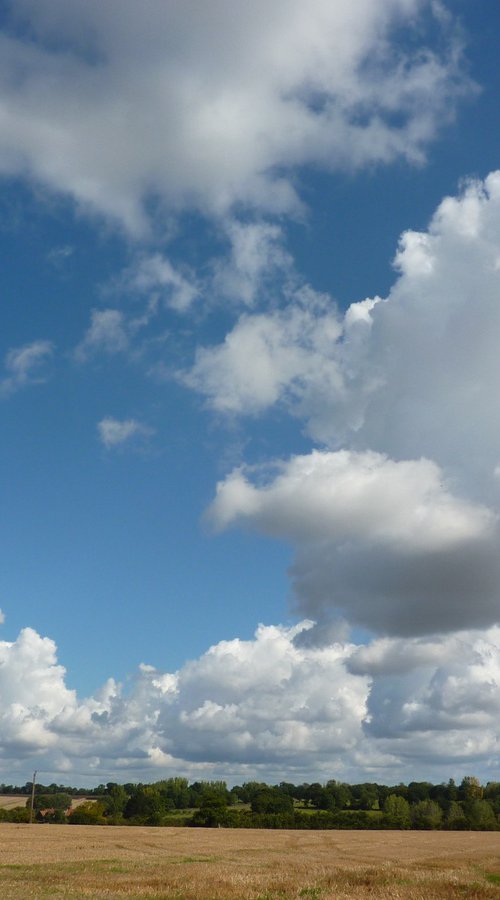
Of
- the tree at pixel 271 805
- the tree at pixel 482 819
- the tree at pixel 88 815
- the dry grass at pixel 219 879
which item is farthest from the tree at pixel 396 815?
the dry grass at pixel 219 879

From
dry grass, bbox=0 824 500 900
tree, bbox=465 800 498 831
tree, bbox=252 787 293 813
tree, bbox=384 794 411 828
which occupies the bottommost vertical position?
tree, bbox=465 800 498 831

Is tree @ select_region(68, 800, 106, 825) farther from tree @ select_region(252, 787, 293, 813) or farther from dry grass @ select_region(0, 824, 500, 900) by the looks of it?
dry grass @ select_region(0, 824, 500, 900)

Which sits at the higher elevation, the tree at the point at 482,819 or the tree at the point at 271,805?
the tree at the point at 271,805

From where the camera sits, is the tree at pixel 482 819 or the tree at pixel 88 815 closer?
the tree at pixel 88 815

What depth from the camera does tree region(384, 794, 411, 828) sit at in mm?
167500

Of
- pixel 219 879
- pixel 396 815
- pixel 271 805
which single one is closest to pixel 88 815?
pixel 271 805

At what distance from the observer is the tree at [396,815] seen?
16750cm

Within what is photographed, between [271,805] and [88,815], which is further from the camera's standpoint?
[271,805]

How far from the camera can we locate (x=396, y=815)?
17850 centimetres

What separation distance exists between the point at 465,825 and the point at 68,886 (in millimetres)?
172396

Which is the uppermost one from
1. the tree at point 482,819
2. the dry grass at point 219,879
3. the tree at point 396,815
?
the dry grass at point 219,879

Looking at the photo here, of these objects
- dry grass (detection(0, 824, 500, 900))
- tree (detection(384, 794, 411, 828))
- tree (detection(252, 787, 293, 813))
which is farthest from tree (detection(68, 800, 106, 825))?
dry grass (detection(0, 824, 500, 900))

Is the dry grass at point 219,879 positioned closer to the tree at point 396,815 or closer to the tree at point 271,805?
the tree at point 396,815

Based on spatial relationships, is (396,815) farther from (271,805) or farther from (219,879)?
(219,879)
